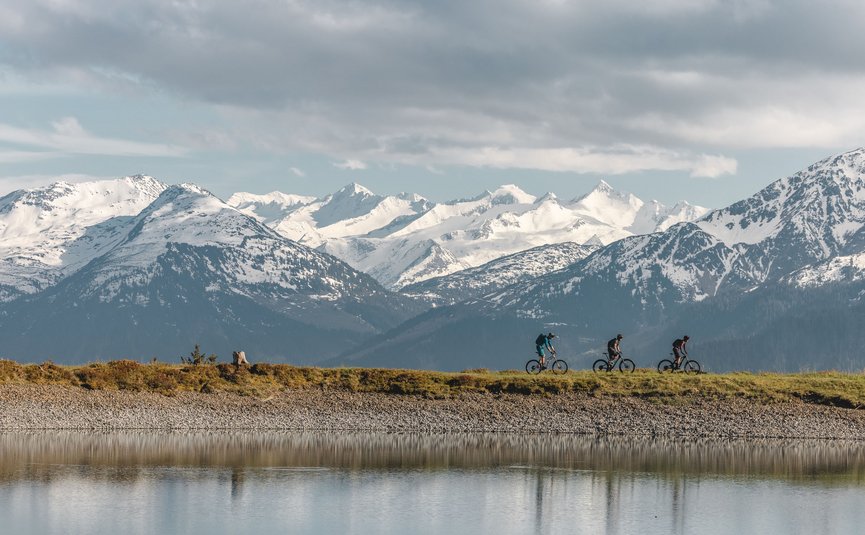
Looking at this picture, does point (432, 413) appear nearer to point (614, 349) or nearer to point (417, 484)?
point (614, 349)

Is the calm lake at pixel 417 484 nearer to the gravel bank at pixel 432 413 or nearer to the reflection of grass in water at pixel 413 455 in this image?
the reflection of grass in water at pixel 413 455

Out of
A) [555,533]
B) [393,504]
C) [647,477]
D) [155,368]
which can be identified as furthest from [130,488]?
[155,368]

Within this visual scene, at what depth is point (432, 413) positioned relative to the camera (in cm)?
9994

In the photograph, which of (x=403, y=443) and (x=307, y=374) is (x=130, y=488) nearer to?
(x=403, y=443)

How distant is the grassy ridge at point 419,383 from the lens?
331 ft

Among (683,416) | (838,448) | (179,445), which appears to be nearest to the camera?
(179,445)

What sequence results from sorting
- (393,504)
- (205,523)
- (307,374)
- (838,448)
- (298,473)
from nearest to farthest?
(205,523) → (393,504) → (298,473) → (838,448) → (307,374)

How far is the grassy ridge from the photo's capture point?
101000mm

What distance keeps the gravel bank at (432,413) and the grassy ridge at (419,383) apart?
1238mm

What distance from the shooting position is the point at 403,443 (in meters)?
91.2

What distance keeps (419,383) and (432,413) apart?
215 inches

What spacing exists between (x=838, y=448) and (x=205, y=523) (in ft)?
173

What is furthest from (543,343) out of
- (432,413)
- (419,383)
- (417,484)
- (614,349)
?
(417,484)

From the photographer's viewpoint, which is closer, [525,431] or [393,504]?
[393,504]
